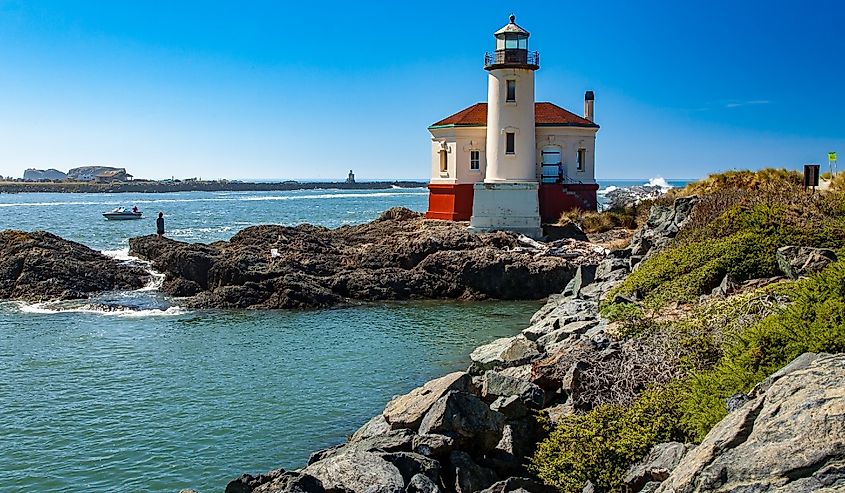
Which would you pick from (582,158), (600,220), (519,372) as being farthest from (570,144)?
(519,372)

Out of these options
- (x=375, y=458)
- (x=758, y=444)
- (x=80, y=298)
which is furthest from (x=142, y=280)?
(x=758, y=444)

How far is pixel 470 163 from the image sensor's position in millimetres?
40125

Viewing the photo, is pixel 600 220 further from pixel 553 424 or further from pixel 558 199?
pixel 553 424

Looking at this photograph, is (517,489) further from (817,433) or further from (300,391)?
(300,391)

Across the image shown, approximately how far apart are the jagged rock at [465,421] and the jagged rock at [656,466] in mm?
1800

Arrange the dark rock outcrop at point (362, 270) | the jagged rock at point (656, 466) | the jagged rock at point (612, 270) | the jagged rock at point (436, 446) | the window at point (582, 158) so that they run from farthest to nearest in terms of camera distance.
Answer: the window at point (582, 158) < the dark rock outcrop at point (362, 270) < the jagged rock at point (612, 270) < the jagged rock at point (436, 446) < the jagged rock at point (656, 466)

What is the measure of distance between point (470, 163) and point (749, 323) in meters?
28.9

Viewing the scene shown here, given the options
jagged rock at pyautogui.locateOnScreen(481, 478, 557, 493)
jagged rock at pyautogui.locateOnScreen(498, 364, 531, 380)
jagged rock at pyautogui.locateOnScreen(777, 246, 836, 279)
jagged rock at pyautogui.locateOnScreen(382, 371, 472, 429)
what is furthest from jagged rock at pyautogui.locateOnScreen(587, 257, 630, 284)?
jagged rock at pyautogui.locateOnScreen(481, 478, 557, 493)

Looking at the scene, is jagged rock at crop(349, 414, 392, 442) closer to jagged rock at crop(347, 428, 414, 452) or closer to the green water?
jagged rock at crop(347, 428, 414, 452)

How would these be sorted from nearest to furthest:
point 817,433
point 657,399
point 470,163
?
point 817,433 → point 657,399 → point 470,163

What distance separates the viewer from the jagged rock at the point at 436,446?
9852 millimetres

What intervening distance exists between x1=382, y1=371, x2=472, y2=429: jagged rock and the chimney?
110ft

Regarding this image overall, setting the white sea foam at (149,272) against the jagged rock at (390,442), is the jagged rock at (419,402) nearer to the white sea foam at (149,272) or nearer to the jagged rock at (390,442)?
the jagged rock at (390,442)

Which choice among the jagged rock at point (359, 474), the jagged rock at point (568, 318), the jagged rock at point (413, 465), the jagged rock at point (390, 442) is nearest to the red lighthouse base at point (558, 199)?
the jagged rock at point (568, 318)
